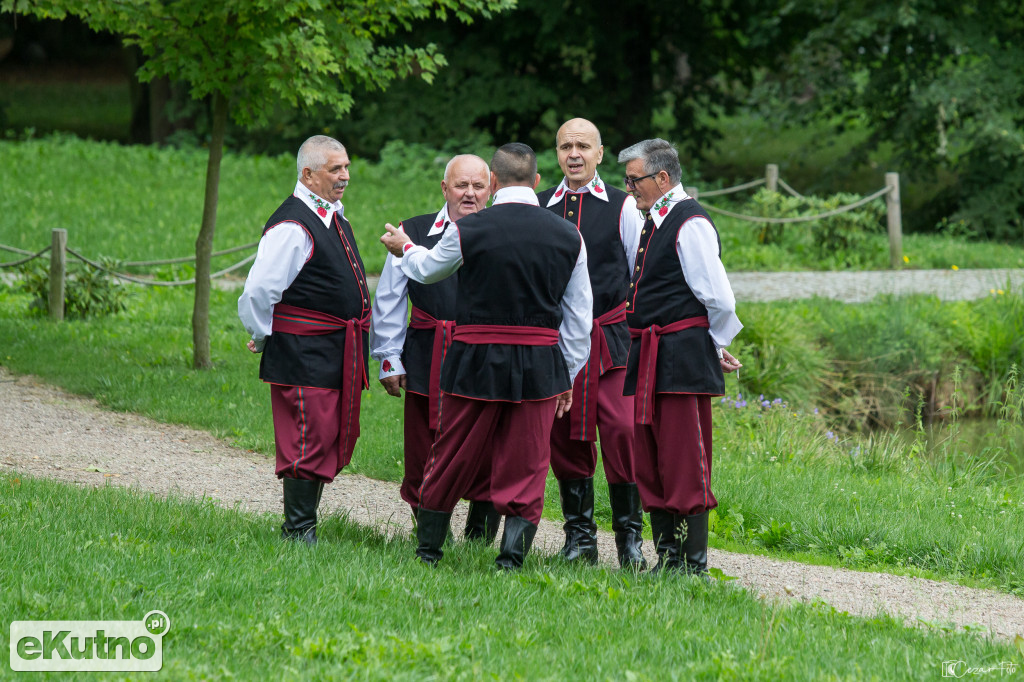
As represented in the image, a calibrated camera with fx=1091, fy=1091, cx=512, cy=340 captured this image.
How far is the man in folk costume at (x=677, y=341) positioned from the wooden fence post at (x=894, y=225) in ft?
35.3

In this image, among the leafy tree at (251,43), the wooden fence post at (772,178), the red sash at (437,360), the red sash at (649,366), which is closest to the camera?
the red sash at (649,366)

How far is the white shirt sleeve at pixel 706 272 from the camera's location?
4.64 metres

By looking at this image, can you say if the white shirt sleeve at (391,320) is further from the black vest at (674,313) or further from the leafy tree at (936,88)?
the leafy tree at (936,88)

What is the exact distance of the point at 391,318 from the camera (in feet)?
16.7

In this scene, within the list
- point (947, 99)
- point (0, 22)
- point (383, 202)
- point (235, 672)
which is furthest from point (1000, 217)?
point (0, 22)

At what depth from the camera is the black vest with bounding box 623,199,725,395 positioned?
470 cm

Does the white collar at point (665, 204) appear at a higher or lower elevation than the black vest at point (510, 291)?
higher

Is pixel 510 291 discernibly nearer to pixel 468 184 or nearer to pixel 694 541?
pixel 468 184

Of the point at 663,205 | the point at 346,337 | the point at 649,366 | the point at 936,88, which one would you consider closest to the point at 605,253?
the point at 663,205

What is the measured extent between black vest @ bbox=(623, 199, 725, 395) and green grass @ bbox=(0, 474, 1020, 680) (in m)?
0.86

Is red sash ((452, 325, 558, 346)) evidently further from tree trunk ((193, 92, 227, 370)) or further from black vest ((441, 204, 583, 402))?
tree trunk ((193, 92, 227, 370))

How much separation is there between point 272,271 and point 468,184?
0.93m

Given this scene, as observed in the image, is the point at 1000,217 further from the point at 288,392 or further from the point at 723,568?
the point at 288,392

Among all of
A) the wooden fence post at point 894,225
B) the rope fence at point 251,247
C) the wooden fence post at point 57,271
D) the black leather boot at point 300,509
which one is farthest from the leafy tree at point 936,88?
the black leather boot at point 300,509
